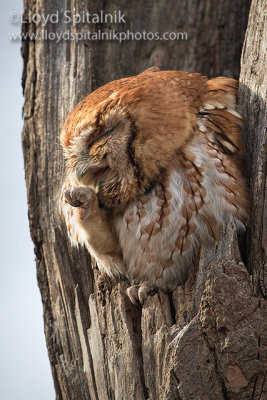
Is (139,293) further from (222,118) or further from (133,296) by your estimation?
(222,118)

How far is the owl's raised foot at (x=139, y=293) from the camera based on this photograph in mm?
2189

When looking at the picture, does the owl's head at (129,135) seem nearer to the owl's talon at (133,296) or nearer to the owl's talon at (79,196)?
the owl's talon at (79,196)

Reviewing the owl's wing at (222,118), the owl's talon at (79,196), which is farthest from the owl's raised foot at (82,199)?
the owl's wing at (222,118)

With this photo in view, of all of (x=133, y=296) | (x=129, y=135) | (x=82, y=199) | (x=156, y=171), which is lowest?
(x=133, y=296)

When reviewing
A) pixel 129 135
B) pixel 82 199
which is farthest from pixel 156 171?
pixel 82 199

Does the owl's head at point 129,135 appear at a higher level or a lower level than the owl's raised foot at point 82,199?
higher

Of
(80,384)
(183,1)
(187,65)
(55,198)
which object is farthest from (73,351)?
(183,1)

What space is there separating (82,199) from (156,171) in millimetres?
334

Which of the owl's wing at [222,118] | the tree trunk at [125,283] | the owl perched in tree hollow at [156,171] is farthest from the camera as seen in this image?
the owl's wing at [222,118]

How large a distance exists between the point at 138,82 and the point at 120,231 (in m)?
0.64

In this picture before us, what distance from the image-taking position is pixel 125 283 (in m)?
2.34

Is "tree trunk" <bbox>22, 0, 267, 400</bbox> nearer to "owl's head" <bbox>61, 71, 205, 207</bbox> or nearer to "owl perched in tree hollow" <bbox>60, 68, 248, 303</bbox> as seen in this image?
"owl perched in tree hollow" <bbox>60, 68, 248, 303</bbox>

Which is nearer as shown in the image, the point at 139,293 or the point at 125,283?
the point at 139,293

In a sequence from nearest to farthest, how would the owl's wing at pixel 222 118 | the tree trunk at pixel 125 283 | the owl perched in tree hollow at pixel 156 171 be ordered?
the tree trunk at pixel 125 283 < the owl perched in tree hollow at pixel 156 171 < the owl's wing at pixel 222 118
